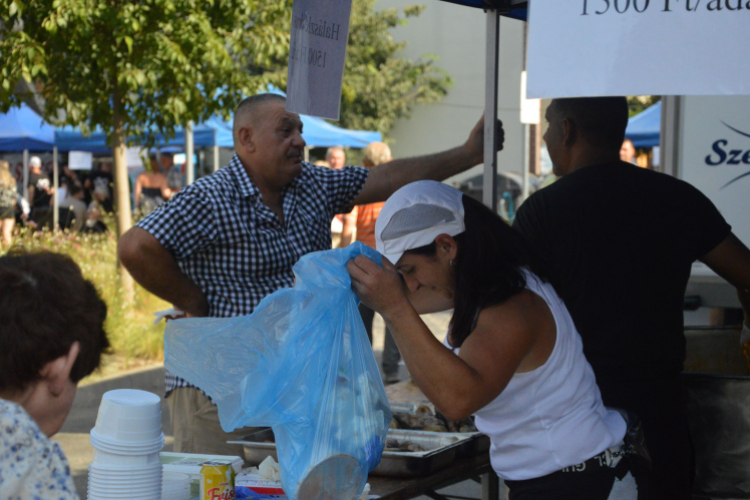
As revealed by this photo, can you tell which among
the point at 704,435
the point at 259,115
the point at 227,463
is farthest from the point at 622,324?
the point at 259,115

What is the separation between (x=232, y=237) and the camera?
2803mm

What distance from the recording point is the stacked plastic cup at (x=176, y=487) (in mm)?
Answer: 1964

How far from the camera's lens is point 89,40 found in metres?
6.77

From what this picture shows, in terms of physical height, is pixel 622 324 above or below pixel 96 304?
below

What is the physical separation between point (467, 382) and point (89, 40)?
612 cm

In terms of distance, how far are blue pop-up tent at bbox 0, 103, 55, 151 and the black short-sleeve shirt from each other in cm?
1244

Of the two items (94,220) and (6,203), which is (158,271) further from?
(94,220)

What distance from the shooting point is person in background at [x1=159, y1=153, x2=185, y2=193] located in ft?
50.0

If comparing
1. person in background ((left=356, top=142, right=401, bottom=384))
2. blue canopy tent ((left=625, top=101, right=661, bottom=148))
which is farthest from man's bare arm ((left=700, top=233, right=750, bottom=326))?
blue canopy tent ((left=625, top=101, right=661, bottom=148))

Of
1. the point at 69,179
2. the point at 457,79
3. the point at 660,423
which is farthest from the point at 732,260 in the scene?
the point at 457,79

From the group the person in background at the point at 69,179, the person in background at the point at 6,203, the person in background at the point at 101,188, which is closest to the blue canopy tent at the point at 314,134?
the person in background at the point at 6,203

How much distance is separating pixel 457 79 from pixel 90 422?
69.7ft

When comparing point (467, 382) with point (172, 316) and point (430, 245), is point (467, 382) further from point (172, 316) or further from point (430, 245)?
point (172, 316)

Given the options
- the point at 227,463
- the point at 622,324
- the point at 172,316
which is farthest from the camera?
the point at 172,316
